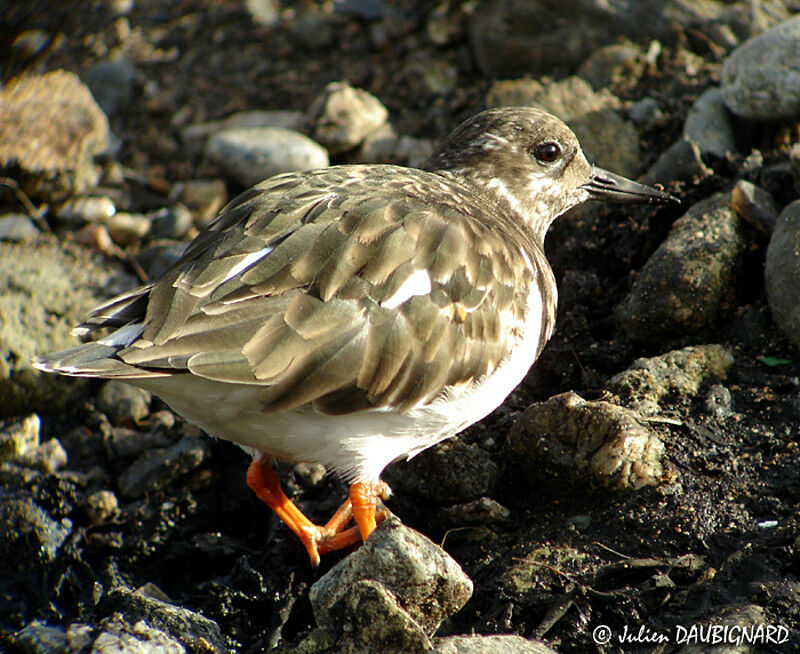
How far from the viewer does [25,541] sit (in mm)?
3777

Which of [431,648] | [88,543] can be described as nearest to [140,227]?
[88,543]

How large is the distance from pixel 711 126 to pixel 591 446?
8.42ft

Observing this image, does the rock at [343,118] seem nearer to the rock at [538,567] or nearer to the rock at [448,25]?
the rock at [448,25]

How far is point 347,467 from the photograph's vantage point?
338 cm

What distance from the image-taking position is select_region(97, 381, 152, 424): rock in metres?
4.56

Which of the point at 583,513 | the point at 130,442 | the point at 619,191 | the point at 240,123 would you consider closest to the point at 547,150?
the point at 619,191

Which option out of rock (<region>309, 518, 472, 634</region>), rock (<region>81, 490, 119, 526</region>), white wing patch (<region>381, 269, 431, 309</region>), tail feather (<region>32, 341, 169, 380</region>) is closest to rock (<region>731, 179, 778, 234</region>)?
white wing patch (<region>381, 269, 431, 309</region>)

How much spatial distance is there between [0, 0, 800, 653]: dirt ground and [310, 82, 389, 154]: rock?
5.85 ft

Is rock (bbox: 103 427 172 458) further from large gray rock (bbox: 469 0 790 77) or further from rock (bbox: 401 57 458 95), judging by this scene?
large gray rock (bbox: 469 0 790 77)

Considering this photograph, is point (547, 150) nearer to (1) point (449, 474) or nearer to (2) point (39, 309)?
(1) point (449, 474)

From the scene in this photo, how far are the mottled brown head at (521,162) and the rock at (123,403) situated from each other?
1.99 meters

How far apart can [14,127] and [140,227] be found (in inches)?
39.9

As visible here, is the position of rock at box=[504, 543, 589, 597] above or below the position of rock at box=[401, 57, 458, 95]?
below

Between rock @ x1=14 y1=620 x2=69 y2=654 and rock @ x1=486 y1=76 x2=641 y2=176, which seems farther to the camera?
rock @ x1=486 y1=76 x2=641 y2=176
